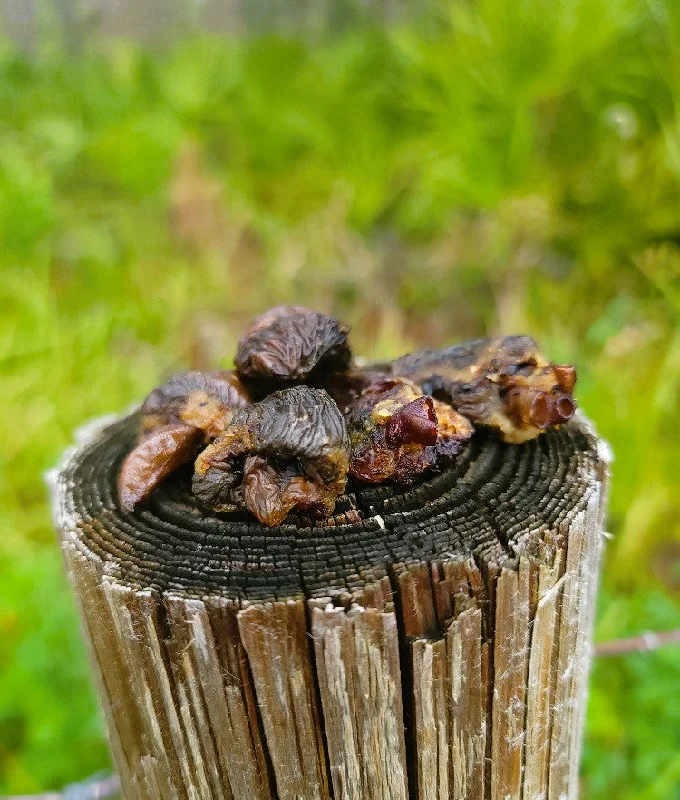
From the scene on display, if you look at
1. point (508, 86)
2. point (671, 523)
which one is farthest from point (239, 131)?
point (671, 523)

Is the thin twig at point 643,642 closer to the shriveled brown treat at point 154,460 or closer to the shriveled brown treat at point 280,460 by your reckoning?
the shriveled brown treat at point 280,460

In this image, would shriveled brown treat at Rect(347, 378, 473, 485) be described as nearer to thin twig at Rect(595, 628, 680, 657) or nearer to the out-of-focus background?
thin twig at Rect(595, 628, 680, 657)

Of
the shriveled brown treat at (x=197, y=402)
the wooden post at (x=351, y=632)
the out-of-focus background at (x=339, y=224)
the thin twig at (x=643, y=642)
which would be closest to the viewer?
the wooden post at (x=351, y=632)

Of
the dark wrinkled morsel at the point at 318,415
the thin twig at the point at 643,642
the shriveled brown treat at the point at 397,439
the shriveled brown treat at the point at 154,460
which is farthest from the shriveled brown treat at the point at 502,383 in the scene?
the thin twig at the point at 643,642

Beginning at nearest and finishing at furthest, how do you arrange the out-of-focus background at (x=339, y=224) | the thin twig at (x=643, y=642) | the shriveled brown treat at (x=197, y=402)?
the shriveled brown treat at (x=197, y=402) < the thin twig at (x=643, y=642) < the out-of-focus background at (x=339, y=224)

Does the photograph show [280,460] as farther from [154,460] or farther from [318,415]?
[154,460]

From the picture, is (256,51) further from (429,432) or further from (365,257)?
(429,432)
